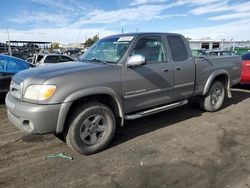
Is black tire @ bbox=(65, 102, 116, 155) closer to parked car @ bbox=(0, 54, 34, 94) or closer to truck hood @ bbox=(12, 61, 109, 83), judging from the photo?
truck hood @ bbox=(12, 61, 109, 83)

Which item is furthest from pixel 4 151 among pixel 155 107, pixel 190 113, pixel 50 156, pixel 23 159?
pixel 190 113

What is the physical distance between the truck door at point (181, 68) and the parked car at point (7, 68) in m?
4.98

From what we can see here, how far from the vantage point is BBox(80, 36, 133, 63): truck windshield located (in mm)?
4727

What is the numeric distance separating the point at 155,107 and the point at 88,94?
171cm

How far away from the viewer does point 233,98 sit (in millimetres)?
8328

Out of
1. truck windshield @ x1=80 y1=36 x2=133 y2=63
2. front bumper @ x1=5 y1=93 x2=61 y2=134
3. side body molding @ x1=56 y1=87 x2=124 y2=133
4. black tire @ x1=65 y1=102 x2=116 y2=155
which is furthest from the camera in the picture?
truck windshield @ x1=80 y1=36 x2=133 y2=63

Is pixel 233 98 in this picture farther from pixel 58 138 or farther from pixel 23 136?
pixel 23 136

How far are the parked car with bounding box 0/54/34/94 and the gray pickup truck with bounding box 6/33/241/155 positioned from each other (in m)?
3.59

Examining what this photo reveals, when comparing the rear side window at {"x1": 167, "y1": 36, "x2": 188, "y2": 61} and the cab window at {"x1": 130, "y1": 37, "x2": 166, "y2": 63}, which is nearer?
the cab window at {"x1": 130, "y1": 37, "x2": 166, "y2": 63}

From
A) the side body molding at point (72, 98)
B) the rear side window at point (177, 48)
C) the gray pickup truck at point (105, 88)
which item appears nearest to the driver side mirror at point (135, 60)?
Result: the gray pickup truck at point (105, 88)

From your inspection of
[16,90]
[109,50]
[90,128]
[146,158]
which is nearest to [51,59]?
[109,50]

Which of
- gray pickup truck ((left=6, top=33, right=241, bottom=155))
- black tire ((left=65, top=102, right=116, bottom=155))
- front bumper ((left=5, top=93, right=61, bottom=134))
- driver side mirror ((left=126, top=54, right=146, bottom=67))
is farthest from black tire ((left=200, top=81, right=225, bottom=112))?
front bumper ((left=5, top=93, right=61, bottom=134))

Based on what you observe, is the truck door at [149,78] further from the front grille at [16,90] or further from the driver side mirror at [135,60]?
the front grille at [16,90]

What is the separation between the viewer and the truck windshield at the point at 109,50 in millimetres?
4727
